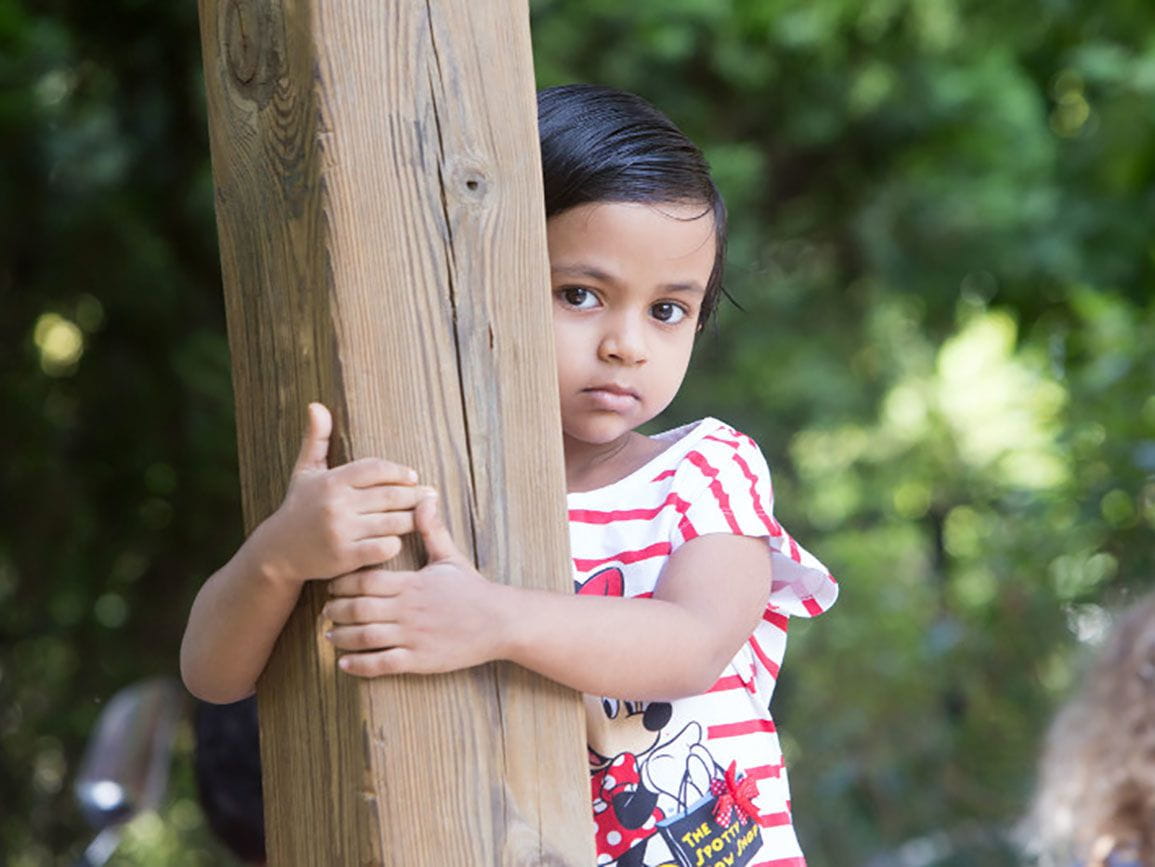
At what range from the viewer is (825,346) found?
245 inches

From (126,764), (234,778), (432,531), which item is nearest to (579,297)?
(432,531)

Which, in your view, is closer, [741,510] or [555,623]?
[555,623]

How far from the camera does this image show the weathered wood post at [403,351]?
1.40 m

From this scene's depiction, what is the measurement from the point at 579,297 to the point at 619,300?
42mm

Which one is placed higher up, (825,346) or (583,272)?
(825,346)

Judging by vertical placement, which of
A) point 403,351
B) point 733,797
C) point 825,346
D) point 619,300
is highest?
point 825,346

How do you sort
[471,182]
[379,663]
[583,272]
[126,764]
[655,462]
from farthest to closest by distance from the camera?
[126,764], [655,462], [583,272], [471,182], [379,663]

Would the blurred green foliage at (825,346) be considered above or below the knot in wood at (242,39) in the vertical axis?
above

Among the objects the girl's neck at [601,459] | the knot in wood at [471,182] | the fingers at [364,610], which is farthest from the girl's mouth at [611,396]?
the fingers at [364,610]

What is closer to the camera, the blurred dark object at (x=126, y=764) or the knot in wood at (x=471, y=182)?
the knot in wood at (x=471, y=182)

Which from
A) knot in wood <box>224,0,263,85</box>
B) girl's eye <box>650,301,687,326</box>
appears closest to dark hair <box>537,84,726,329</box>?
girl's eye <box>650,301,687,326</box>

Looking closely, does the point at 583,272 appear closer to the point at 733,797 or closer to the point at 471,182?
the point at 471,182

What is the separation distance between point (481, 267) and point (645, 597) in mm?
400

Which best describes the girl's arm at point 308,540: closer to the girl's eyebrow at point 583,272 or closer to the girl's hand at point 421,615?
the girl's hand at point 421,615
